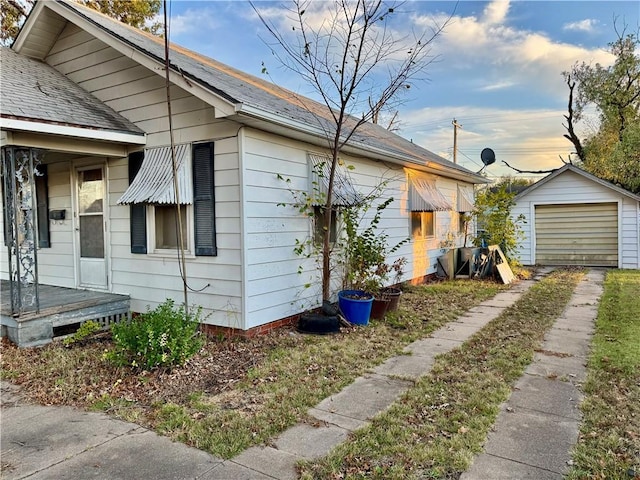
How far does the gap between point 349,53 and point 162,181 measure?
10.2 feet

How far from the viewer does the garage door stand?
13445 mm

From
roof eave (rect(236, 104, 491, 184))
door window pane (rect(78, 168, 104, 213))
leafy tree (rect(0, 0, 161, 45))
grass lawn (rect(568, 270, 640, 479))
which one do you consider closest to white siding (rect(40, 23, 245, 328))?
door window pane (rect(78, 168, 104, 213))

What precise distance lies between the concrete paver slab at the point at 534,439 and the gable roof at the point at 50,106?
566 cm

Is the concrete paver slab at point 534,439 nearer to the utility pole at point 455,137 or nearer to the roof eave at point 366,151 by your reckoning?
the roof eave at point 366,151

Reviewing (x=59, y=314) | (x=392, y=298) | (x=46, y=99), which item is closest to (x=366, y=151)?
(x=392, y=298)

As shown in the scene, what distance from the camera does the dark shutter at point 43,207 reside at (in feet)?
23.8

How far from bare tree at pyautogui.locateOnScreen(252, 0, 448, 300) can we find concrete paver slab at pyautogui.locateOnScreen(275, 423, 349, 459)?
299 centimetres

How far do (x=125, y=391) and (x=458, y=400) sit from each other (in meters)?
3.00

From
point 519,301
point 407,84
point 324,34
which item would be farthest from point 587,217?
point 324,34

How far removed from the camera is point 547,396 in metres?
3.69

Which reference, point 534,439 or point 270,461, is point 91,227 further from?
point 534,439

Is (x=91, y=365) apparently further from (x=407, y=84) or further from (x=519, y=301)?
(x=519, y=301)

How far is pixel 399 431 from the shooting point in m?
3.05

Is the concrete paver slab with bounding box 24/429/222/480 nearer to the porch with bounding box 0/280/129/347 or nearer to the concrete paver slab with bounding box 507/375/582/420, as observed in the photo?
the concrete paver slab with bounding box 507/375/582/420
